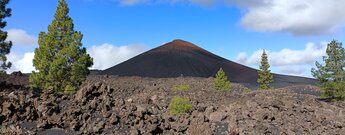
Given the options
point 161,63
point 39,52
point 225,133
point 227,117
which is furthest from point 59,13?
point 161,63

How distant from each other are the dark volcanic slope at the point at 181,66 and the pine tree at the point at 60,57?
92.6 metres

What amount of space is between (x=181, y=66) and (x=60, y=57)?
10580 cm

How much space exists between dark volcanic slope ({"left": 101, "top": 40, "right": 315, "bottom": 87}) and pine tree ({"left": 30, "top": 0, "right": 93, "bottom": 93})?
3645 inches

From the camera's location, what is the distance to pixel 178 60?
474 feet

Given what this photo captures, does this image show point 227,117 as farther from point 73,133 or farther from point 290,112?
point 73,133

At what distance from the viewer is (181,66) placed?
138 meters

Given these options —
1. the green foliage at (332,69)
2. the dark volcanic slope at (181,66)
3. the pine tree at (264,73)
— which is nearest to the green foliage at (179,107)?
the green foliage at (332,69)

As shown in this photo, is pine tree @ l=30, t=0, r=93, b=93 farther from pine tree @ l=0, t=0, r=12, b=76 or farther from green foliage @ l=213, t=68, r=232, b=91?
green foliage @ l=213, t=68, r=232, b=91

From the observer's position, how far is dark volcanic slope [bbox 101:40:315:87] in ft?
432

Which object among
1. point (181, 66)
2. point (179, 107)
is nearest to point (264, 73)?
point (179, 107)

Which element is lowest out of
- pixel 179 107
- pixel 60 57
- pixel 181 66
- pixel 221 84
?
pixel 179 107

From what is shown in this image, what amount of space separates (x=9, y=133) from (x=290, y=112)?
2203 centimetres

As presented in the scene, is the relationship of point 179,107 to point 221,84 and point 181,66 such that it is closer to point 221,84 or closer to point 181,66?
point 221,84

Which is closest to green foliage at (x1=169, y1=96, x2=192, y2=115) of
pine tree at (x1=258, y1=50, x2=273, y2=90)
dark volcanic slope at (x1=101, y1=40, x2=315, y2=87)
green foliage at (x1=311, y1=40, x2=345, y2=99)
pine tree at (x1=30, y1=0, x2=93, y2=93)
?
pine tree at (x1=30, y1=0, x2=93, y2=93)
